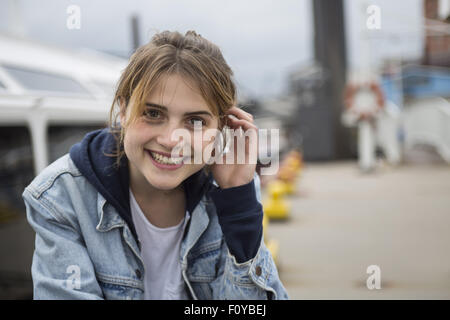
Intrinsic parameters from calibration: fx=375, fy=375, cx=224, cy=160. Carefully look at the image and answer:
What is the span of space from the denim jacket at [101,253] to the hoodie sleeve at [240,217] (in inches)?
2.3

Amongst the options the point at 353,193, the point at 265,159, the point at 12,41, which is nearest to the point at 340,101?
→ the point at 353,193

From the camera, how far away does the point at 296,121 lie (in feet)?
49.3

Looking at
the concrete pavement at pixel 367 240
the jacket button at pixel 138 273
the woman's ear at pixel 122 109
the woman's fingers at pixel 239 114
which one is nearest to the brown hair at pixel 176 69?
the woman's ear at pixel 122 109

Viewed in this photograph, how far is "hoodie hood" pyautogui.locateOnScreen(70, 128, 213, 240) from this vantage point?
1.25 meters

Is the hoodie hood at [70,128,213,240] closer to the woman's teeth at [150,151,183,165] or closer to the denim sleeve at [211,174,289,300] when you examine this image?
the woman's teeth at [150,151,183,165]

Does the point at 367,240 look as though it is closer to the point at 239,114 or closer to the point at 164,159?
the point at 239,114

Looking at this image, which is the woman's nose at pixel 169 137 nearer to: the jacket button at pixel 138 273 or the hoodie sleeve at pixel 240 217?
the hoodie sleeve at pixel 240 217

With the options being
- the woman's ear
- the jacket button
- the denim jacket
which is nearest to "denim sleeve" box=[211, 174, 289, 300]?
the denim jacket

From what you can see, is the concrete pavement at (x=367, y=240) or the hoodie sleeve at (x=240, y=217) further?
the concrete pavement at (x=367, y=240)

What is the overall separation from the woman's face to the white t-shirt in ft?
0.75

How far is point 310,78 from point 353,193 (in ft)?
26.0

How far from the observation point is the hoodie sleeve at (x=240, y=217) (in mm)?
1256
